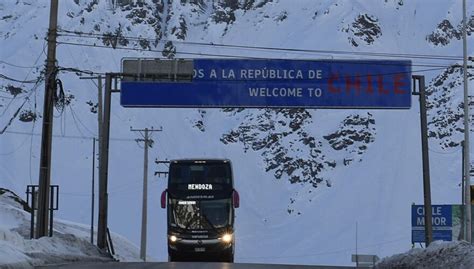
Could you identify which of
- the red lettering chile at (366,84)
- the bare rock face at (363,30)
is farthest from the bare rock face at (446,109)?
the red lettering chile at (366,84)

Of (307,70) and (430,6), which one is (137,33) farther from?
(307,70)

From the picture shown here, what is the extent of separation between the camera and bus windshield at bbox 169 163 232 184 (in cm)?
3106

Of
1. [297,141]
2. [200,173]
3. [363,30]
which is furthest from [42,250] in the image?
[363,30]

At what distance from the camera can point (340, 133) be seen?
516 ft

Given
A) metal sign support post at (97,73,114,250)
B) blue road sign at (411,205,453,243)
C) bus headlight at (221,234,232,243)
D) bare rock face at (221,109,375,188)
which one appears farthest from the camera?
bare rock face at (221,109,375,188)

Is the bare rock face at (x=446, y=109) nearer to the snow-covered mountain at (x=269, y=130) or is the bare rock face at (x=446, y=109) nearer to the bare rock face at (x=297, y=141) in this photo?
the snow-covered mountain at (x=269, y=130)

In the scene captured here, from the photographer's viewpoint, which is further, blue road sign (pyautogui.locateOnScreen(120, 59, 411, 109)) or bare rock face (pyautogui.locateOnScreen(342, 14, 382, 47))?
bare rock face (pyautogui.locateOnScreen(342, 14, 382, 47))

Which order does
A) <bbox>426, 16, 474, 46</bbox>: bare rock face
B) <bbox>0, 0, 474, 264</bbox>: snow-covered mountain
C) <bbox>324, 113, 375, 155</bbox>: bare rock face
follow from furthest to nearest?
<bbox>426, 16, 474, 46</bbox>: bare rock face → <bbox>324, 113, 375, 155</bbox>: bare rock face → <bbox>0, 0, 474, 264</bbox>: snow-covered mountain

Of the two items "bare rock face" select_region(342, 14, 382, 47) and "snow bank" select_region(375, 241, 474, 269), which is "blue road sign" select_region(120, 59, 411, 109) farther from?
"bare rock face" select_region(342, 14, 382, 47)

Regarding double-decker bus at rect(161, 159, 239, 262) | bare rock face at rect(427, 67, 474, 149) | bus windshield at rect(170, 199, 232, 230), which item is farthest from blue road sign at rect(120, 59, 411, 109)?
bare rock face at rect(427, 67, 474, 149)

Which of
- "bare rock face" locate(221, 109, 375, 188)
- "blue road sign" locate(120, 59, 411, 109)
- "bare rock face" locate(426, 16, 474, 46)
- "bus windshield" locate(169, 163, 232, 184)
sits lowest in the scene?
"bus windshield" locate(169, 163, 232, 184)

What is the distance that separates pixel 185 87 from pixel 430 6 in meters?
177

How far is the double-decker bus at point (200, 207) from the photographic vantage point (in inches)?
1225

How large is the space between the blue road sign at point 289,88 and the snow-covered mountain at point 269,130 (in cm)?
5604
